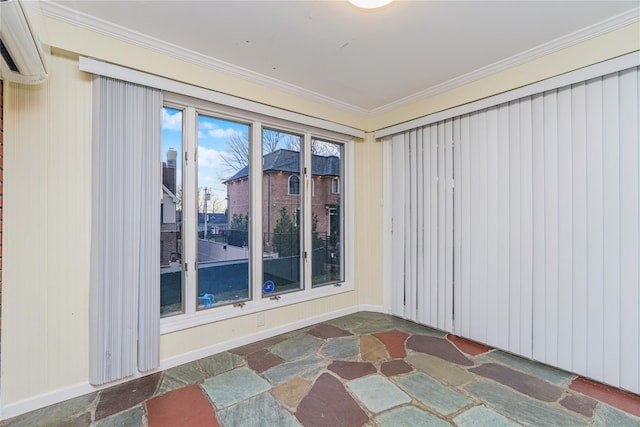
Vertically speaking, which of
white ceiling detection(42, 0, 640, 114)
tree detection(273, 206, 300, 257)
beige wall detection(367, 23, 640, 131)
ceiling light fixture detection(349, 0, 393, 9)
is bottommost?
tree detection(273, 206, 300, 257)

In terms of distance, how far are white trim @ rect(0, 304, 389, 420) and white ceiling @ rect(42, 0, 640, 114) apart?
2.49 meters

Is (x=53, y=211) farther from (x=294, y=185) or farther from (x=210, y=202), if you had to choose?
(x=294, y=185)

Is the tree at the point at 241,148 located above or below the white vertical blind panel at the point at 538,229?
above

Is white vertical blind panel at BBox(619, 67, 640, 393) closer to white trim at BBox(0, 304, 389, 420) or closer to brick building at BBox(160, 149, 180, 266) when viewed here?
white trim at BBox(0, 304, 389, 420)

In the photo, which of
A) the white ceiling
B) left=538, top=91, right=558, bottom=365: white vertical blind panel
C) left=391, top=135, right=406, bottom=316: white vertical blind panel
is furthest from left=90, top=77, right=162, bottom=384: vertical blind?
left=538, top=91, right=558, bottom=365: white vertical blind panel

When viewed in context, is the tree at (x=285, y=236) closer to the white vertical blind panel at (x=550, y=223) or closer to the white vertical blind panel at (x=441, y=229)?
the white vertical blind panel at (x=441, y=229)

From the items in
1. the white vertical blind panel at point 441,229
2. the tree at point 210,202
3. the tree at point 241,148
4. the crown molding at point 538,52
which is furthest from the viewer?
the white vertical blind panel at point 441,229

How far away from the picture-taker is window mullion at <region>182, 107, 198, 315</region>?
99.7 inches

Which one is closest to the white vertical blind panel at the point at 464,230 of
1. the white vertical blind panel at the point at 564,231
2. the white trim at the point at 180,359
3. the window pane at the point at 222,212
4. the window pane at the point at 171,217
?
the white vertical blind panel at the point at 564,231

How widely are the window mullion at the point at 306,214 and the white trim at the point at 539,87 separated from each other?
3.69ft

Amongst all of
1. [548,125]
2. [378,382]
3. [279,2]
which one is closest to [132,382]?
[378,382]

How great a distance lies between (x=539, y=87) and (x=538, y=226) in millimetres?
1137

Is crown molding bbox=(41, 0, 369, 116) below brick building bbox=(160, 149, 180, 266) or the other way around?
the other way around

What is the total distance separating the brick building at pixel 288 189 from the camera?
292cm
